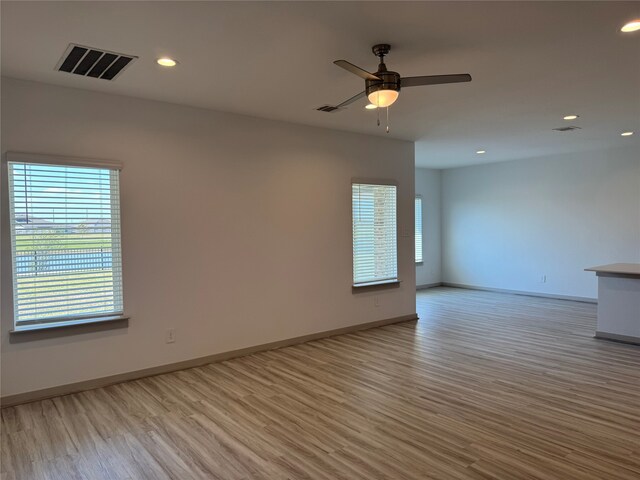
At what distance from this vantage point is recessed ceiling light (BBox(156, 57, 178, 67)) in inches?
121

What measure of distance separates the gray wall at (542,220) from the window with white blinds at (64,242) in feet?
23.4

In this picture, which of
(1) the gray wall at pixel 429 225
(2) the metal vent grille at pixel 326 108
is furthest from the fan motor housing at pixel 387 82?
(1) the gray wall at pixel 429 225

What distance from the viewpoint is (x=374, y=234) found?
5.95m

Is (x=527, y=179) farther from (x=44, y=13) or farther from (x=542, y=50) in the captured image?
(x=44, y=13)

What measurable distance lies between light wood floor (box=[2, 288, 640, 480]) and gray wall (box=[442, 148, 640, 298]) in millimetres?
3054

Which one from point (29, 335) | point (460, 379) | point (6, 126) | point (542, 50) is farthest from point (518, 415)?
point (6, 126)

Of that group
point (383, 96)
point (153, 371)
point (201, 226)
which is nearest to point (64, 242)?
point (201, 226)

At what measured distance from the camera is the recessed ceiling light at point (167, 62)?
3068 mm

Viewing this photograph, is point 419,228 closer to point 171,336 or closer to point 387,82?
point 171,336

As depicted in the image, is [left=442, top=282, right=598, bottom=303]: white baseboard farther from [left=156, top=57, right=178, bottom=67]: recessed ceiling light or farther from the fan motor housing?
[left=156, top=57, right=178, bottom=67]: recessed ceiling light

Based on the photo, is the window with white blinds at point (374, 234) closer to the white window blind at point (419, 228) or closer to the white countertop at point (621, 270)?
the white countertop at point (621, 270)

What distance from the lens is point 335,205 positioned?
18.1 feet

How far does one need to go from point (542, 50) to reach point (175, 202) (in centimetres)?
337

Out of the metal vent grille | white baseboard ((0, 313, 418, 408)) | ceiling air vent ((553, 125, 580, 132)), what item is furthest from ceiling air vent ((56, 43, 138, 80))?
ceiling air vent ((553, 125, 580, 132))
